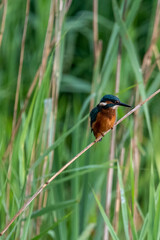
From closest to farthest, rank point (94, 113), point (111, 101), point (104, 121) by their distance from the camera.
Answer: point (111, 101)
point (104, 121)
point (94, 113)

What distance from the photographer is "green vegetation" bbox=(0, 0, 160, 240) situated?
2.09 metres

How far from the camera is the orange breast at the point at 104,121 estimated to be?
8.47 ft

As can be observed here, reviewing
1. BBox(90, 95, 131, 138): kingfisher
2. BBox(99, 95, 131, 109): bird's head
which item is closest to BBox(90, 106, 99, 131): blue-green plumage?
BBox(90, 95, 131, 138): kingfisher

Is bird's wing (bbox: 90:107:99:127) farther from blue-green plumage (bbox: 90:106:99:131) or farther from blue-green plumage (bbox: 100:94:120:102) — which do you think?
blue-green plumage (bbox: 100:94:120:102)

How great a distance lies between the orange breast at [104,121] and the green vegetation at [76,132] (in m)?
0.09

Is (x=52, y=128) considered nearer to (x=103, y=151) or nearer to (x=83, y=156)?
(x=83, y=156)

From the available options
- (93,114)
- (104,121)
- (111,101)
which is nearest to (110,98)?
(111,101)

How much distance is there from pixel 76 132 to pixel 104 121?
0.23 meters

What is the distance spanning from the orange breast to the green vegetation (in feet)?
0.30

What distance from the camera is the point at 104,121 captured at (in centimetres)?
259

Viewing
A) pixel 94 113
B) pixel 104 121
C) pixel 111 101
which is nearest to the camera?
pixel 111 101

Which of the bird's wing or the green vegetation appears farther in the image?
the bird's wing

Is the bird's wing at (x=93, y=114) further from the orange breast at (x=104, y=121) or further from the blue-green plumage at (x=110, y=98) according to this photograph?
the blue-green plumage at (x=110, y=98)

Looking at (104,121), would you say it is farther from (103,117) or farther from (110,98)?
(110,98)
